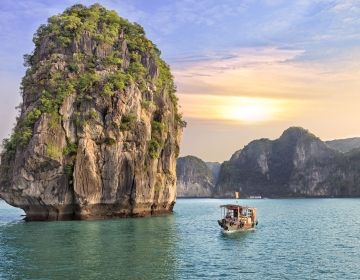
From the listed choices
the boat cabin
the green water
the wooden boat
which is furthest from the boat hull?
the green water

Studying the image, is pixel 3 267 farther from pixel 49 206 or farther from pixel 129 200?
pixel 129 200

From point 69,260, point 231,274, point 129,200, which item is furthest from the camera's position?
point 129,200

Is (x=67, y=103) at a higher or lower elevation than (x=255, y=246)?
higher

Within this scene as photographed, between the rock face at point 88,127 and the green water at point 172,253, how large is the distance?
9.60 meters

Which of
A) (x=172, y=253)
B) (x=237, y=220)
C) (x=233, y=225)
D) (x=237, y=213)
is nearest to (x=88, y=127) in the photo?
(x=237, y=213)

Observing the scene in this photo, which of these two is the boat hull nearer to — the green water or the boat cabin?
the boat cabin

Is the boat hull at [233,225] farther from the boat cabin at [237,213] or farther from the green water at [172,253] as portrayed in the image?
the green water at [172,253]

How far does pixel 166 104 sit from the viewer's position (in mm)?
79375

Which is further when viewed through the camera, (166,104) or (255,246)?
(166,104)

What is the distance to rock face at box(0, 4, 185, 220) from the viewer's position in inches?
2468

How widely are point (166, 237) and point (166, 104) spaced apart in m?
36.9

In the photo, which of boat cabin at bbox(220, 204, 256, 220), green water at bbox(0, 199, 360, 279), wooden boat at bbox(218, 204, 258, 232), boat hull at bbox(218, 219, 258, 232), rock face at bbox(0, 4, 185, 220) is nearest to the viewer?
green water at bbox(0, 199, 360, 279)

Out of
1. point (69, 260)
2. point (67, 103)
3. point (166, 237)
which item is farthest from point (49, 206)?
point (69, 260)

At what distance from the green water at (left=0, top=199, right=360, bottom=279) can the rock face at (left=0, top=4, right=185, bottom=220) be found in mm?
9597
